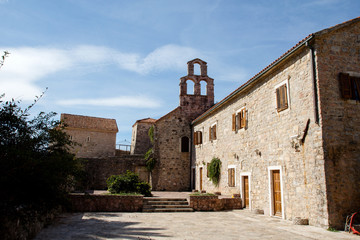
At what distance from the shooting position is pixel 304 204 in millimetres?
8594

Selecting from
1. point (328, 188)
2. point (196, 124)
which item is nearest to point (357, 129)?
point (328, 188)

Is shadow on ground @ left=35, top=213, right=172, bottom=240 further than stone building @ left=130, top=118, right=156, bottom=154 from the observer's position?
No

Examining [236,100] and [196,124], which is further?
[196,124]

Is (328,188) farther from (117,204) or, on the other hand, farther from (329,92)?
(117,204)

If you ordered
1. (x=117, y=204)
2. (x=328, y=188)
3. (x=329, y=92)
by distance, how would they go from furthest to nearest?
1. (x=117, y=204)
2. (x=329, y=92)
3. (x=328, y=188)

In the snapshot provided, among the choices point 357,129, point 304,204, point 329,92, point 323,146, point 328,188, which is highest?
point 329,92

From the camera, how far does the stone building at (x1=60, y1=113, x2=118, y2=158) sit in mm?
28156

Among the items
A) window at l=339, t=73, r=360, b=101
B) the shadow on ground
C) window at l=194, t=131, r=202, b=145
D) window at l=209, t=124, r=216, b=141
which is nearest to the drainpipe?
window at l=339, t=73, r=360, b=101

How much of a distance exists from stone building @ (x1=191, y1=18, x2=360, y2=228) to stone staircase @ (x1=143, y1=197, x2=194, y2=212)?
3.03 metres

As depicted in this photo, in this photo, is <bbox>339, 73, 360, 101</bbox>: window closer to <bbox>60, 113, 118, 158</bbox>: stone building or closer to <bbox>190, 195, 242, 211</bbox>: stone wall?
<bbox>190, 195, 242, 211</bbox>: stone wall

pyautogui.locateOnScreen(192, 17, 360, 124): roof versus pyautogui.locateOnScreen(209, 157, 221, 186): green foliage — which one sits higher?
pyautogui.locateOnScreen(192, 17, 360, 124): roof

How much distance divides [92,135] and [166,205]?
60.0 ft

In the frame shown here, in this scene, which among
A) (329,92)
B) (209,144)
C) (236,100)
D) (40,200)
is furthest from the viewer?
(209,144)

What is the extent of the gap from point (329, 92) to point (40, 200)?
8245 millimetres
